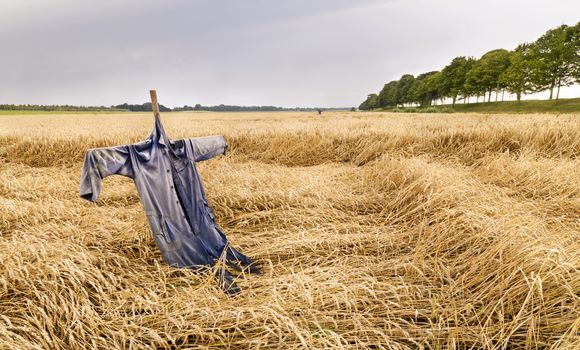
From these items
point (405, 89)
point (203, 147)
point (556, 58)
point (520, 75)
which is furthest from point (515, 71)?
point (203, 147)

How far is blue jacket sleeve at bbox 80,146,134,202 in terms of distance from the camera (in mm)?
2586

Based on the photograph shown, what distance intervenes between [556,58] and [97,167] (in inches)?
1818

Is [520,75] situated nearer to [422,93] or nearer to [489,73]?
[489,73]

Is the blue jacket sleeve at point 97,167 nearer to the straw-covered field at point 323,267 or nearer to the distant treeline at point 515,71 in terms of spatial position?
the straw-covered field at point 323,267

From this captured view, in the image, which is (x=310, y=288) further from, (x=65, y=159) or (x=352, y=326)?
(x=65, y=159)

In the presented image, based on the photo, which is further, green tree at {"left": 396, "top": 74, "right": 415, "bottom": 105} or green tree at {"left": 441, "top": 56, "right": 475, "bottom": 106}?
green tree at {"left": 396, "top": 74, "right": 415, "bottom": 105}

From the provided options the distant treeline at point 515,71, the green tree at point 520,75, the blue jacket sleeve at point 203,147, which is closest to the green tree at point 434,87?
the distant treeline at point 515,71

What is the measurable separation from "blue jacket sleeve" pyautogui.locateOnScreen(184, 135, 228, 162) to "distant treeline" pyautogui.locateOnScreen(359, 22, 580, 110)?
4300 cm

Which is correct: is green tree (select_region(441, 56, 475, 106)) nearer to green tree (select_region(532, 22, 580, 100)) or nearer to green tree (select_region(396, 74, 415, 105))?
green tree (select_region(532, 22, 580, 100))

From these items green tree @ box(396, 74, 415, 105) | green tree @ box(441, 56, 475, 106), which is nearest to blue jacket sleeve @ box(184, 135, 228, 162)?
green tree @ box(441, 56, 475, 106)

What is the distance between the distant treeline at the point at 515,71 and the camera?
3369 cm

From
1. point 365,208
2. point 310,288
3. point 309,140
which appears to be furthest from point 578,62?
point 310,288

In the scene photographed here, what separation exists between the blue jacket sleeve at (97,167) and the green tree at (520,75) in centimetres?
4571

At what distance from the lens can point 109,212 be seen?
15.1 ft
